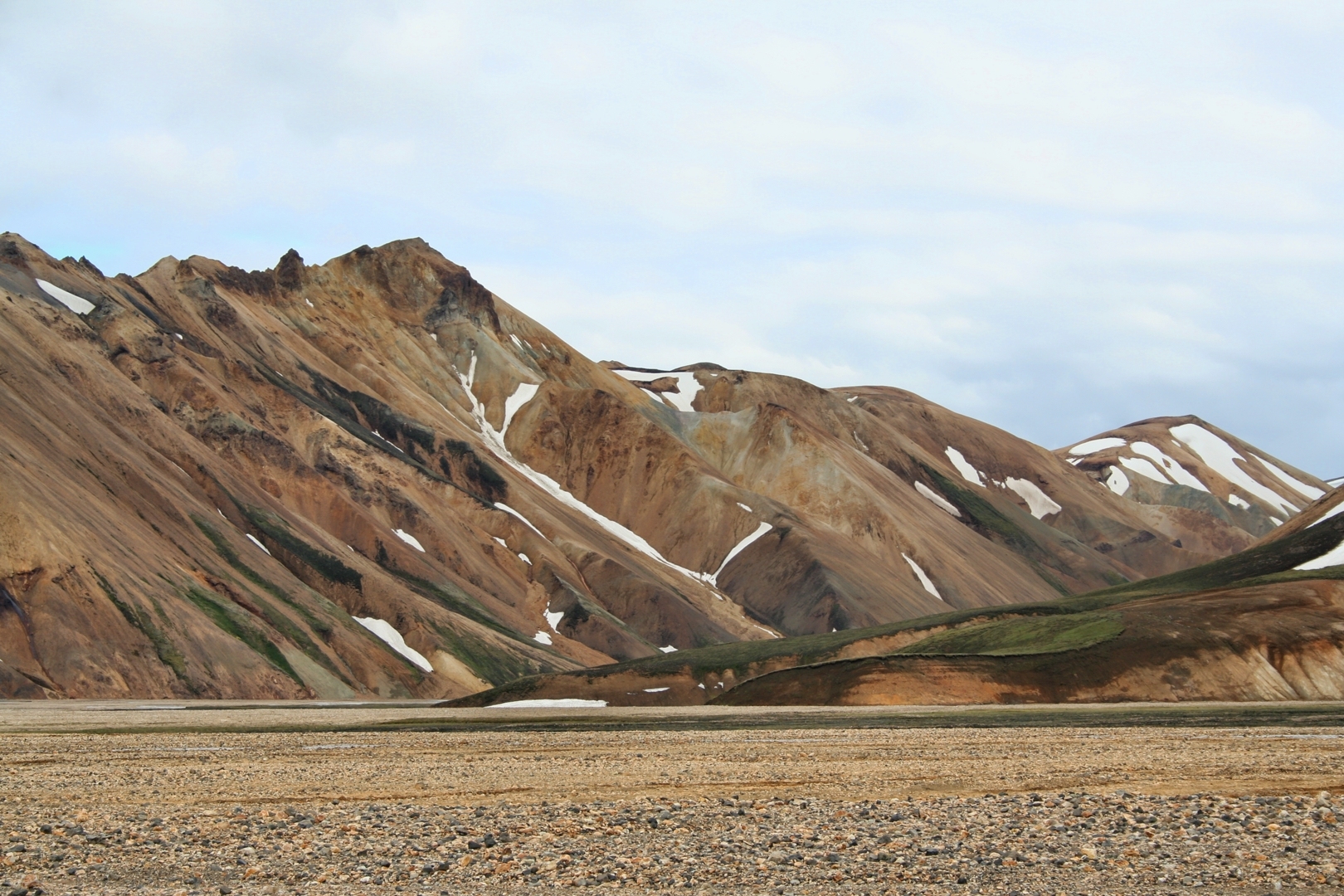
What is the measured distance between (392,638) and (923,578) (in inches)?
2705

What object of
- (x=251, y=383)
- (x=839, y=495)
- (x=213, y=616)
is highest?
(x=251, y=383)

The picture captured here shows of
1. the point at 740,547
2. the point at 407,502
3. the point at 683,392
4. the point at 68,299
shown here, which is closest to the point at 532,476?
the point at 740,547

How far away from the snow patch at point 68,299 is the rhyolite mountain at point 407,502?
0.20 m

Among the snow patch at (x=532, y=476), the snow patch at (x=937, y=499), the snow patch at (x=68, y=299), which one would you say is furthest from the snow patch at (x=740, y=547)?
the snow patch at (x=68, y=299)

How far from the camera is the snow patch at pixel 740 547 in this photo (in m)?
138

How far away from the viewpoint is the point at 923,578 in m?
144

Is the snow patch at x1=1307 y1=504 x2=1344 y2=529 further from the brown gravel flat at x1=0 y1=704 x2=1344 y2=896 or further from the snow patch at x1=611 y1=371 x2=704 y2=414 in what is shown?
the snow patch at x1=611 y1=371 x2=704 y2=414

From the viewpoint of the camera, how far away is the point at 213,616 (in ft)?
253

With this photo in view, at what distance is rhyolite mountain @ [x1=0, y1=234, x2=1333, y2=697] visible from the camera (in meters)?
74.7

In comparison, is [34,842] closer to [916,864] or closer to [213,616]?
[916,864]

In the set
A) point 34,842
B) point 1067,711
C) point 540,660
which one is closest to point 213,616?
point 540,660

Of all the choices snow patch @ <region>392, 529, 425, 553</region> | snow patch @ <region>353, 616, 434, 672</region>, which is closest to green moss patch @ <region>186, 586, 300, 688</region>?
snow patch @ <region>353, 616, 434, 672</region>

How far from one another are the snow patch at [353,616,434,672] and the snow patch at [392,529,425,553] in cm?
1612

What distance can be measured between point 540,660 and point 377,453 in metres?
30.2
